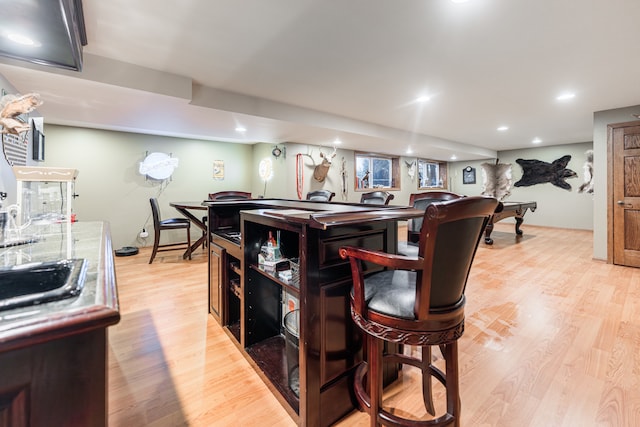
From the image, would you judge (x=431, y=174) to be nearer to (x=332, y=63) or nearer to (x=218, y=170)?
(x=218, y=170)

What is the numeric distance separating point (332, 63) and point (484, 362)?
2.74 m

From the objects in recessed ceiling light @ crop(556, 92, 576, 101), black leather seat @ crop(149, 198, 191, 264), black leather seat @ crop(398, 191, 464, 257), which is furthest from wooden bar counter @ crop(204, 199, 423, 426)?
recessed ceiling light @ crop(556, 92, 576, 101)

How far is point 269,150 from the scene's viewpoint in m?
5.96

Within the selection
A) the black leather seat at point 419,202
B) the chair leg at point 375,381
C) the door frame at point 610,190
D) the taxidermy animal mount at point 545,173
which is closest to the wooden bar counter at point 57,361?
the chair leg at point 375,381

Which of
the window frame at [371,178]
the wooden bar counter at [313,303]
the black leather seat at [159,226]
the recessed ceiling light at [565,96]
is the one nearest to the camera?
the wooden bar counter at [313,303]

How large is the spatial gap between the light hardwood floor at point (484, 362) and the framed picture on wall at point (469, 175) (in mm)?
6389

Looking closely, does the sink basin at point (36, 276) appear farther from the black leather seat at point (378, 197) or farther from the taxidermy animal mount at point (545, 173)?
the taxidermy animal mount at point (545, 173)

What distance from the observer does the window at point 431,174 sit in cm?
888

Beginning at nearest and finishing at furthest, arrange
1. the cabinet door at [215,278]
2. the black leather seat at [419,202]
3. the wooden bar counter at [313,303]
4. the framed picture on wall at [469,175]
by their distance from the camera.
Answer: the wooden bar counter at [313,303]
the cabinet door at [215,278]
the black leather seat at [419,202]
the framed picture on wall at [469,175]

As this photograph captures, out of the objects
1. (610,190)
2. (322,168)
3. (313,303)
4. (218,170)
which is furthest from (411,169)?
(313,303)

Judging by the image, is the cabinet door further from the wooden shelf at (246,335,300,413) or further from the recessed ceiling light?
the recessed ceiling light

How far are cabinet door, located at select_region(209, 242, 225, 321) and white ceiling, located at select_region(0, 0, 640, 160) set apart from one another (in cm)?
170

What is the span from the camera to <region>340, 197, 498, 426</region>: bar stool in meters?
0.93

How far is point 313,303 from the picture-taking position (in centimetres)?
123
